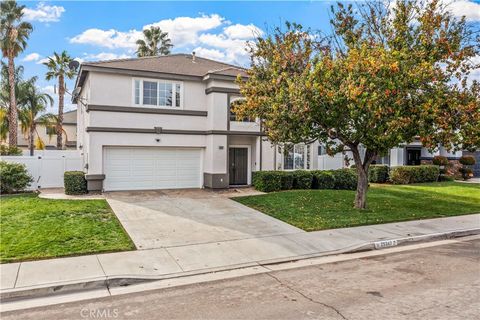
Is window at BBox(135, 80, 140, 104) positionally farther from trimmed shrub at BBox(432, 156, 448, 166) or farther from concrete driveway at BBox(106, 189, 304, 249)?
trimmed shrub at BBox(432, 156, 448, 166)

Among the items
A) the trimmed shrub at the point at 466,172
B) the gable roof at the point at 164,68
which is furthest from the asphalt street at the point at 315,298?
the trimmed shrub at the point at 466,172

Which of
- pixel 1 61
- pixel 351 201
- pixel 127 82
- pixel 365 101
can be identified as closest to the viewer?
pixel 365 101

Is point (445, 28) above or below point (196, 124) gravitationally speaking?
above

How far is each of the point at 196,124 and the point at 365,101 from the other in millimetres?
9986

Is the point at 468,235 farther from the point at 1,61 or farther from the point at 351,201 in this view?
the point at 1,61

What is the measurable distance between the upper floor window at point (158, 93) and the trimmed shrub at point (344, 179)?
29.2 ft

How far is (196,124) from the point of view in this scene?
Answer: 1827 cm

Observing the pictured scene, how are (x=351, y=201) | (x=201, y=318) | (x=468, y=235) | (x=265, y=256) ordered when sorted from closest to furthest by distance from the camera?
(x=201, y=318)
(x=265, y=256)
(x=468, y=235)
(x=351, y=201)

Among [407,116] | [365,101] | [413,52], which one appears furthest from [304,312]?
[413,52]

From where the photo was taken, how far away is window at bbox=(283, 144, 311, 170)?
20438 millimetres

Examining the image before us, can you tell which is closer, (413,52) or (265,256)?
(265,256)

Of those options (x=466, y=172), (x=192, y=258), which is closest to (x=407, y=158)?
(x=466, y=172)

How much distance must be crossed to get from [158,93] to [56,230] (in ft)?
31.6

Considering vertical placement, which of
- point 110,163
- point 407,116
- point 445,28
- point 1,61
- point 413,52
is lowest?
point 110,163
